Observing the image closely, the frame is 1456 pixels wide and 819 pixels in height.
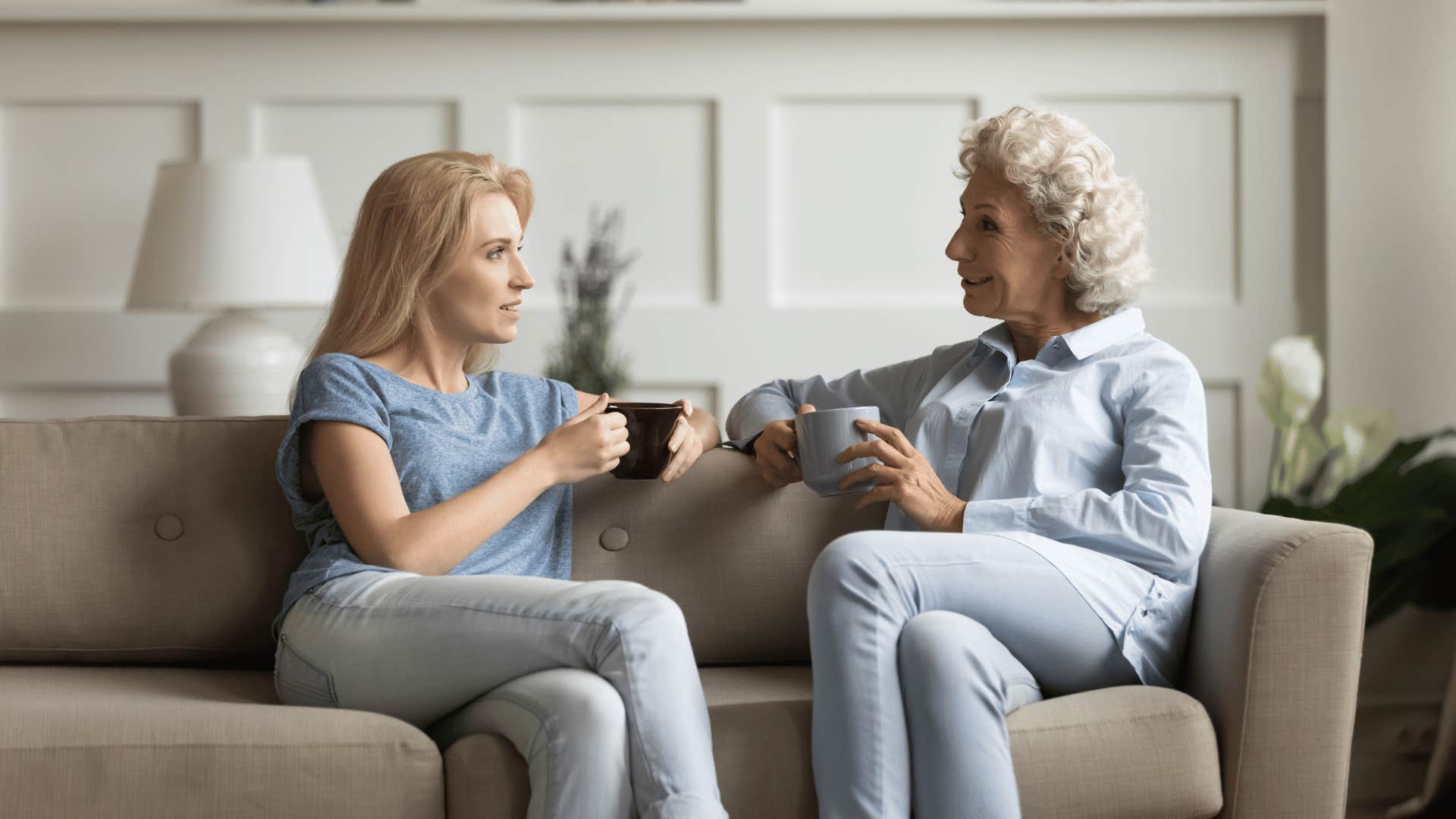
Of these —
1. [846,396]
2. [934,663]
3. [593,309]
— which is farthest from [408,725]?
[593,309]

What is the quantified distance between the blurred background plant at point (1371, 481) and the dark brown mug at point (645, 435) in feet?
4.97

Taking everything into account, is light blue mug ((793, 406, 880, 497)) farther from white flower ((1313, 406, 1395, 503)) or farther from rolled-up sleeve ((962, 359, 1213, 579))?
white flower ((1313, 406, 1395, 503))

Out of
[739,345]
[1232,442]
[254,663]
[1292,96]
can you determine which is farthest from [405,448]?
[1292,96]

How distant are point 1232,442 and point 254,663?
2335 mm

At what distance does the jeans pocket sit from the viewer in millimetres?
1512

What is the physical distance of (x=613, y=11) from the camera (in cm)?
315

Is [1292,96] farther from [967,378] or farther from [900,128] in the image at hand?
[967,378]

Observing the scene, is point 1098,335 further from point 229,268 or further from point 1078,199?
point 229,268

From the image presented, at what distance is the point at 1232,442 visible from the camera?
3.23 meters

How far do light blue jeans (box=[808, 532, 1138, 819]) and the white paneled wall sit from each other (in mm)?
1674

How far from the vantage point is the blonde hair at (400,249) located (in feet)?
5.61

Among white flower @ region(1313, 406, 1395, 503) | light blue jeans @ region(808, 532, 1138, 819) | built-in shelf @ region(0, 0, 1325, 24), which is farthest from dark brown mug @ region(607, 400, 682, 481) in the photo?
white flower @ region(1313, 406, 1395, 503)

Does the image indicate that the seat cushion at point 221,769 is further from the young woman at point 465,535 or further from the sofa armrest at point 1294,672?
the sofa armrest at point 1294,672

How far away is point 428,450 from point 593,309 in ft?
4.67
